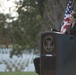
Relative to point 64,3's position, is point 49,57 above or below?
below

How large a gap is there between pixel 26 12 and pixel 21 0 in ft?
15.5

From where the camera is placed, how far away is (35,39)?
43.4 meters

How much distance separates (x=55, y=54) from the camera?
20.1ft

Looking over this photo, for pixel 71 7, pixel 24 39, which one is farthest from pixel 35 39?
pixel 71 7

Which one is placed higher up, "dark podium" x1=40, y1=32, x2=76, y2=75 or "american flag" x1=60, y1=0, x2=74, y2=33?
"american flag" x1=60, y1=0, x2=74, y2=33

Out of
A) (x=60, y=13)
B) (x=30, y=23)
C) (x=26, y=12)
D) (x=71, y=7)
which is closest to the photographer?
(x=71, y=7)

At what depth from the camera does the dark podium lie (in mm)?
6121

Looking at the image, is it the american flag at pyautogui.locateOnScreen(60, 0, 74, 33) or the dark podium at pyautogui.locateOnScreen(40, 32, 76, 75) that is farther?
the american flag at pyautogui.locateOnScreen(60, 0, 74, 33)

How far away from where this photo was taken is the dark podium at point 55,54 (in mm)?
6121

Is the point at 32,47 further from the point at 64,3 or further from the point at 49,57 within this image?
the point at 49,57

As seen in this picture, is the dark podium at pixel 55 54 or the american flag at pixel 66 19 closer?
the dark podium at pixel 55 54

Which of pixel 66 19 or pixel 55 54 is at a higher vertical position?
pixel 66 19

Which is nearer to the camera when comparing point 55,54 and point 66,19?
A: point 55,54

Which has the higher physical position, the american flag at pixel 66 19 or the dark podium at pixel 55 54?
the american flag at pixel 66 19
